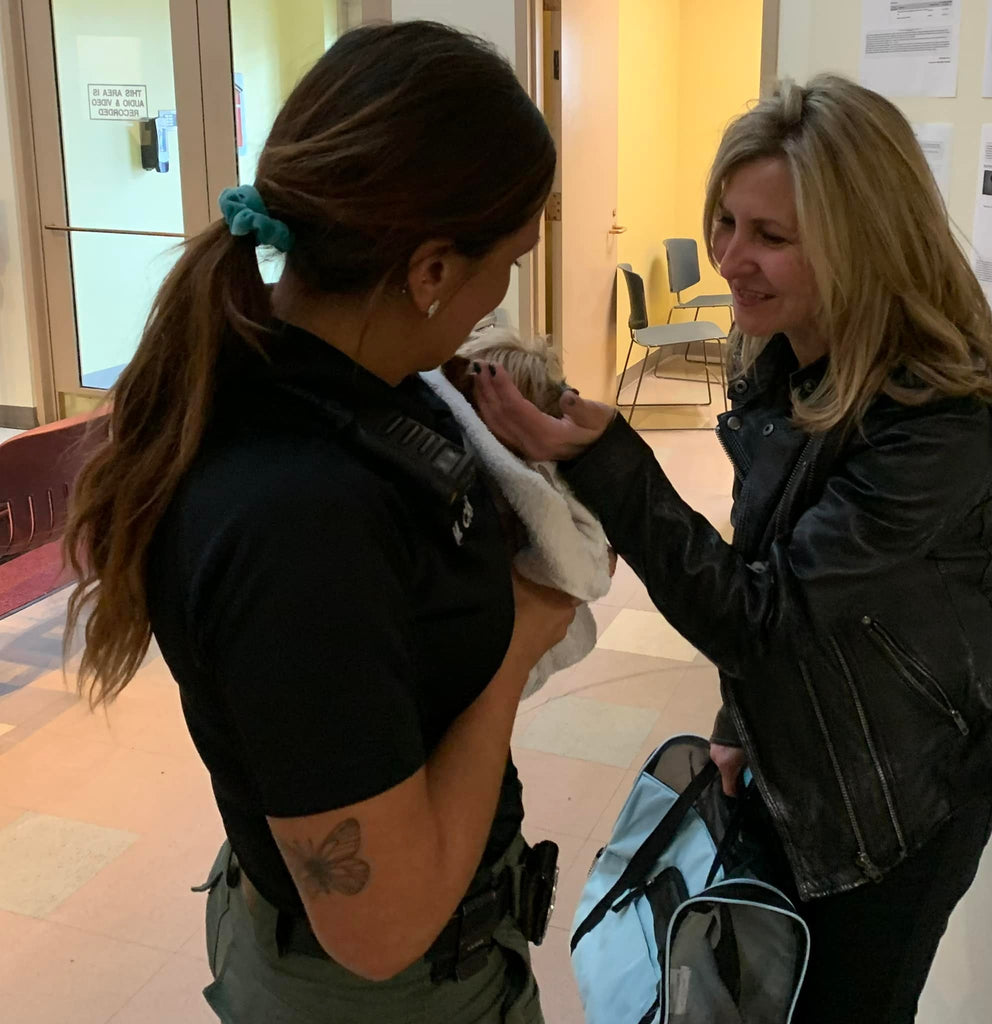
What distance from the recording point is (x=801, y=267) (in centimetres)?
127

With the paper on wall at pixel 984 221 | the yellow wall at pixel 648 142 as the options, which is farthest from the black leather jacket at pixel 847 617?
the yellow wall at pixel 648 142

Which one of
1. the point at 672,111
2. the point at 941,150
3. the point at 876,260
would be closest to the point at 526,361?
the point at 876,260

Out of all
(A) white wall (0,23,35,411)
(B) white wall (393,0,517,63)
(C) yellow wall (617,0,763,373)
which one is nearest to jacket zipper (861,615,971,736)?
(B) white wall (393,0,517,63)

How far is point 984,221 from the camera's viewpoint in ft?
7.63

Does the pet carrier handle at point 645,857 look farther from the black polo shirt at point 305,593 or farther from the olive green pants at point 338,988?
the black polo shirt at point 305,593

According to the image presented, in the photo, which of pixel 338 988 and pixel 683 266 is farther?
pixel 683 266

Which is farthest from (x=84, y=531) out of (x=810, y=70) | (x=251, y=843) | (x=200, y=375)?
(x=810, y=70)

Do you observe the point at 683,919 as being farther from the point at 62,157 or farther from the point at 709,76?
the point at 709,76

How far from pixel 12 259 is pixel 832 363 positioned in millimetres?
5565

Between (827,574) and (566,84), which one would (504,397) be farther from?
(566,84)

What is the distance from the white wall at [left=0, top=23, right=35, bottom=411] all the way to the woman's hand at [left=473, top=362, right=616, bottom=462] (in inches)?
208

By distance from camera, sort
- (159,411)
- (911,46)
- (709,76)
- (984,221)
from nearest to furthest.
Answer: (159,411) → (984,221) → (911,46) → (709,76)

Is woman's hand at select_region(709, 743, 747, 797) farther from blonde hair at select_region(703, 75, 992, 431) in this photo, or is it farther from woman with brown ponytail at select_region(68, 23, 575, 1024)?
woman with brown ponytail at select_region(68, 23, 575, 1024)

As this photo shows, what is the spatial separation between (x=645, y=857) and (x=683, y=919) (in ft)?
0.52
